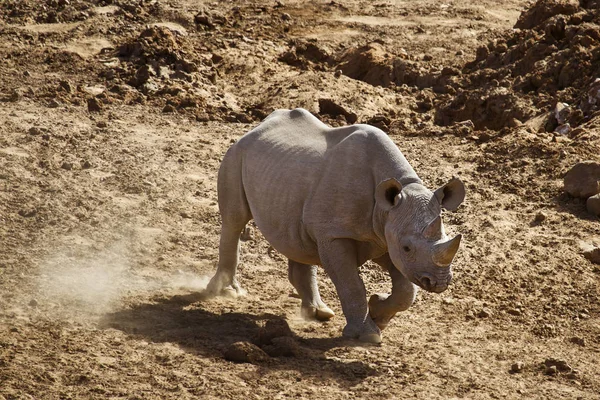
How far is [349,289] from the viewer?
412 inches

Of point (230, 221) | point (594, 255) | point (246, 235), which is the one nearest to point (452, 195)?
point (230, 221)

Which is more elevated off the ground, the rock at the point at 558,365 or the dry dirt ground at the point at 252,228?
the rock at the point at 558,365

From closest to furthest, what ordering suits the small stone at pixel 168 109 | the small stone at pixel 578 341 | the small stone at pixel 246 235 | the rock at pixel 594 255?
1. the small stone at pixel 578 341
2. the rock at pixel 594 255
3. the small stone at pixel 246 235
4. the small stone at pixel 168 109

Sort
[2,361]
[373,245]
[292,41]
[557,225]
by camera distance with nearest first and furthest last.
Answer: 1. [2,361]
2. [373,245]
3. [557,225]
4. [292,41]

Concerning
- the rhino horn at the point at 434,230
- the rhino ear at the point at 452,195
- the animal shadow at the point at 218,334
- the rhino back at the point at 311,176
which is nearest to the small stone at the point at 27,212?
the animal shadow at the point at 218,334

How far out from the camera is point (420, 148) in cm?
1664

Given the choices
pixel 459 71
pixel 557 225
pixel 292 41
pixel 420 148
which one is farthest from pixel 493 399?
pixel 292 41

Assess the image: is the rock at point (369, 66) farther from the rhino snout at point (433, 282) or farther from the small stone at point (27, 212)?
the rhino snout at point (433, 282)

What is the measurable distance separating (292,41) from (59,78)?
5.07m

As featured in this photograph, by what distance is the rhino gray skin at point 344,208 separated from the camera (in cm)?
983

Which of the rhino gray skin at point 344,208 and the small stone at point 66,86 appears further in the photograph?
the small stone at point 66,86

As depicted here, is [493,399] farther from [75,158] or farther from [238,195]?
[75,158]

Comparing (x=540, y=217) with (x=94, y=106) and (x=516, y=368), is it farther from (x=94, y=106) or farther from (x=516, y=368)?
(x=94, y=106)

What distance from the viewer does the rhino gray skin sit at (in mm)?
9828
